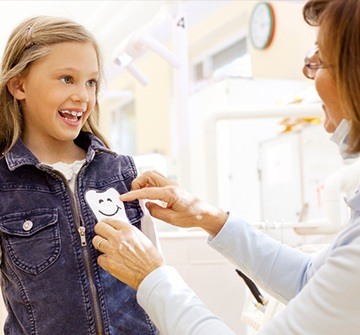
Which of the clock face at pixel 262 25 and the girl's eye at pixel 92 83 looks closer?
the girl's eye at pixel 92 83

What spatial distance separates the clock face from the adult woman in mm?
3277

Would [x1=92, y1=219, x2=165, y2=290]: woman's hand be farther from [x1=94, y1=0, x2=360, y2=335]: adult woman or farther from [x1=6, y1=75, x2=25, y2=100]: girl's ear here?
[x1=6, y1=75, x2=25, y2=100]: girl's ear

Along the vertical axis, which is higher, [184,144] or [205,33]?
[205,33]

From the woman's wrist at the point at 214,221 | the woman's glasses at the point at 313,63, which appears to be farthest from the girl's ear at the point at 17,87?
the woman's glasses at the point at 313,63

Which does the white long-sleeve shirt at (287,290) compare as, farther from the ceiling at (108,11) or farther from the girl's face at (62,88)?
the ceiling at (108,11)

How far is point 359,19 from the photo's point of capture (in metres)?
0.85

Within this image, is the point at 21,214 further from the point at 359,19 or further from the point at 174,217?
the point at 359,19

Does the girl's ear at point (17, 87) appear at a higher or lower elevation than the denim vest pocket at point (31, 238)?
higher

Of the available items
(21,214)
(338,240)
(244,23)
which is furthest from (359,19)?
(244,23)

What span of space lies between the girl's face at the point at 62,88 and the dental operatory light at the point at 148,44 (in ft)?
2.53

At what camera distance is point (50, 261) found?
3.52 ft

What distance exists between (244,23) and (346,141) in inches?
168

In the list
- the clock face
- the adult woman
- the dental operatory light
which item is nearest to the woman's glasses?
the adult woman

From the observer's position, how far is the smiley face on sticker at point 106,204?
1088mm
